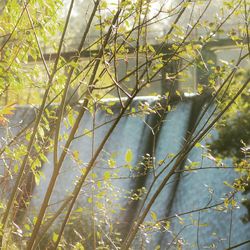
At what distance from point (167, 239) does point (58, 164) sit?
5907mm

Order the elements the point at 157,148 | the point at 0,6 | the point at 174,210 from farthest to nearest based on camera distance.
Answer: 1. the point at 157,148
2. the point at 174,210
3. the point at 0,6

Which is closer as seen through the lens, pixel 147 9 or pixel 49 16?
pixel 147 9

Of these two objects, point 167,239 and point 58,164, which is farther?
point 167,239

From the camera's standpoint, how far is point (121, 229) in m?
7.32

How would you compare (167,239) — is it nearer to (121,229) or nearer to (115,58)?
(121,229)

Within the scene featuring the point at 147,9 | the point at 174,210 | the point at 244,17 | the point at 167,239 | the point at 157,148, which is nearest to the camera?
the point at 147,9

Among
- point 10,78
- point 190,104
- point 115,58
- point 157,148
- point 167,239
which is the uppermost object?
point 115,58

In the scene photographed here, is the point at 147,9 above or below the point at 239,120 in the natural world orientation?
above

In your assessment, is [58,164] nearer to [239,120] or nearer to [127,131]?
[239,120]

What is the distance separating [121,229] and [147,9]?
5.81 meters

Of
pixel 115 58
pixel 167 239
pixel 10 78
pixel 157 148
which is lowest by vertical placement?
pixel 167 239

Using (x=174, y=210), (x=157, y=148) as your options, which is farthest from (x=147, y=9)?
(x=157, y=148)

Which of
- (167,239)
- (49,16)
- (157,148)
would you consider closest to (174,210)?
(167,239)

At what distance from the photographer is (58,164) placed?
1843 mm
